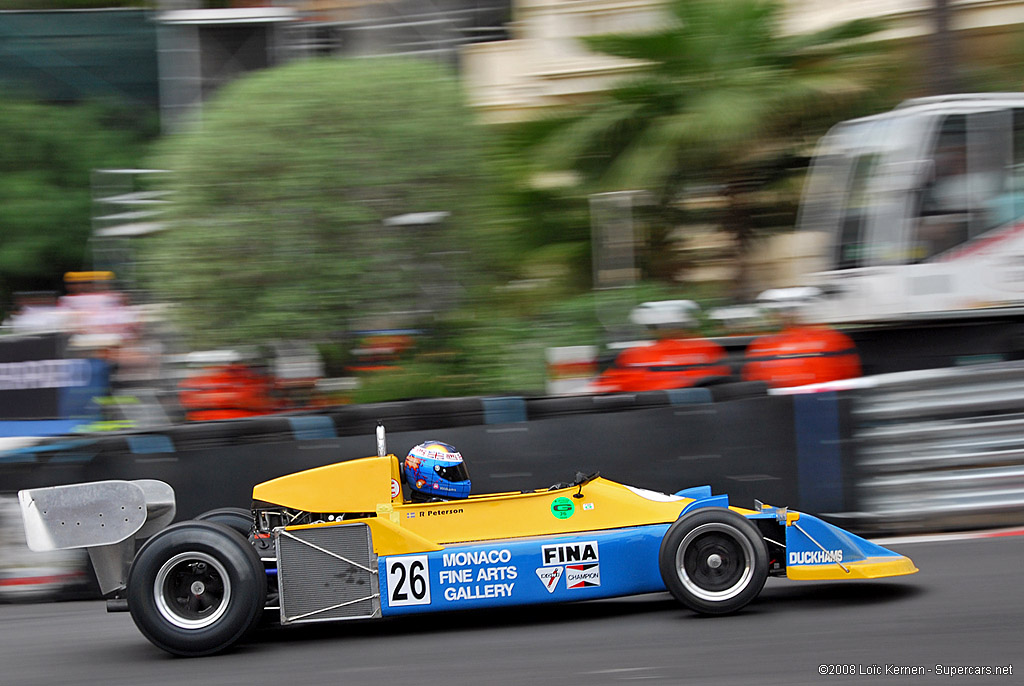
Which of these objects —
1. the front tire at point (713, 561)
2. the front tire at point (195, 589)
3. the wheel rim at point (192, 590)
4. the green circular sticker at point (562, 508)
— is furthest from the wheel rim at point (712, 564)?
the wheel rim at point (192, 590)

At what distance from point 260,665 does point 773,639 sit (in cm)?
250

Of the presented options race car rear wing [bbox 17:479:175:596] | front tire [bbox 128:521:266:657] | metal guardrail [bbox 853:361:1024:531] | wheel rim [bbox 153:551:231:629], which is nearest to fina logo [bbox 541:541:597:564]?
front tire [bbox 128:521:266:657]

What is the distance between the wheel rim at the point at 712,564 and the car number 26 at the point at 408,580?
4.26ft

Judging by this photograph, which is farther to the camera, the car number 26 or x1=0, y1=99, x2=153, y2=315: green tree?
x1=0, y1=99, x2=153, y2=315: green tree

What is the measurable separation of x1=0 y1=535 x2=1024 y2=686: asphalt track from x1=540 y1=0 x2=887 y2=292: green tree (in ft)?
23.7

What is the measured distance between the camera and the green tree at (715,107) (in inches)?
517

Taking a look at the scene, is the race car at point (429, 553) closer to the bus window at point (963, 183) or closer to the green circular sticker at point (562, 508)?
the green circular sticker at point (562, 508)

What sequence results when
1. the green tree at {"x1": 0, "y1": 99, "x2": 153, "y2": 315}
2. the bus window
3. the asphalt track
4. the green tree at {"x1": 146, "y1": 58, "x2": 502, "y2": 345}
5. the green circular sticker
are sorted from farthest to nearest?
the green tree at {"x1": 0, "y1": 99, "x2": 153, "y2": 315} → the bus window → the green tree at {"x1": 146, "y1": 58, "x2": 502, "y2": 345} → the green circular sticker → the asphalt track

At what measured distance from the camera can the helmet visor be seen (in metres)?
6.25

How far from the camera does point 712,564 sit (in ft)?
19.3

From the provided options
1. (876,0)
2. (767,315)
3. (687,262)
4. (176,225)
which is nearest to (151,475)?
(176,225)

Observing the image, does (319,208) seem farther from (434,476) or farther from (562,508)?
(562,508)

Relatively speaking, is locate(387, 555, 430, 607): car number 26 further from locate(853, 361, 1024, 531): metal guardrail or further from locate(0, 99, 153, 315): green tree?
locate(0, 99, 153, 315): green tree

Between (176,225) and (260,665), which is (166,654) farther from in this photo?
(176,225)
